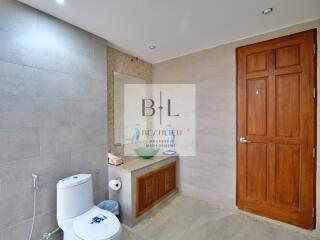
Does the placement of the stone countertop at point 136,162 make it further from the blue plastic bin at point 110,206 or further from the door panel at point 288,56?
Answer: the door panel at point 288,56

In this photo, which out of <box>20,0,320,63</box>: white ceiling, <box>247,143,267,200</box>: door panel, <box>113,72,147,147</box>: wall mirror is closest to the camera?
<box>20,0,320,63</box>: white ceiling

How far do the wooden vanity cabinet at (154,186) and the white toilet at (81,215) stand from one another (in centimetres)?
62

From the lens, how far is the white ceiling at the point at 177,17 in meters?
1.59

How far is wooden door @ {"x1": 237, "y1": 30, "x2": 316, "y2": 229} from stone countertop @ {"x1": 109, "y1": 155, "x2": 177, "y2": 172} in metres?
A: 1.19

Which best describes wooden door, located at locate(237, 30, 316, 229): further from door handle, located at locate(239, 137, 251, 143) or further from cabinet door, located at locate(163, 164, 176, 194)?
cabinet door, located at locate(163, 164, 176, 194)

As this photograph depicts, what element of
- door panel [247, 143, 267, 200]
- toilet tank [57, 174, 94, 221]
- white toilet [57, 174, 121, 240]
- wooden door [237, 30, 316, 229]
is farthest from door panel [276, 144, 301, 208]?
toilet tank [57, 174, 94, 221]

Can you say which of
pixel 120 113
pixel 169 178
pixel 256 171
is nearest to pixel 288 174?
pixel 256 171

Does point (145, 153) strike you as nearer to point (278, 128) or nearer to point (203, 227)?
point (203, 227)

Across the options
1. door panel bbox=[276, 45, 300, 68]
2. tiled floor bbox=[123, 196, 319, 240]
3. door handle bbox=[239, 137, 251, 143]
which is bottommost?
tiled floor bbox=[123, 196, 319, 240]

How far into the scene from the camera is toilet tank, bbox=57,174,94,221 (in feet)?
5.40

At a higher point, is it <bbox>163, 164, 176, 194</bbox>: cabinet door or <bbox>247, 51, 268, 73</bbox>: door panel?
<bbox>247, 51, 268, 73</bbox>: door panel

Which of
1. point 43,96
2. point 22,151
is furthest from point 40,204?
point 43,96

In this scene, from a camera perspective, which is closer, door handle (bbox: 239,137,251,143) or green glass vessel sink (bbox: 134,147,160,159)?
door handle (bbox: 239,137,251,143)

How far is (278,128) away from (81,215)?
2.45m
